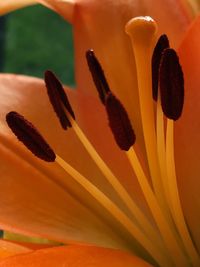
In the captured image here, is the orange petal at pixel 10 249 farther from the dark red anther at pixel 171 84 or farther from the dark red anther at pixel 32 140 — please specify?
the dark red anther at pixel 171 84

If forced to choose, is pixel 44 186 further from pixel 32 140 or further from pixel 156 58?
pixel 156 58

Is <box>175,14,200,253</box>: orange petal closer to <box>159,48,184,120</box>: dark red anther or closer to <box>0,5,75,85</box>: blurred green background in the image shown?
<box>159,48,184,120</box>: dark red anther

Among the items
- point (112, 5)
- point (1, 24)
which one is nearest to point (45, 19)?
point (1, 24)

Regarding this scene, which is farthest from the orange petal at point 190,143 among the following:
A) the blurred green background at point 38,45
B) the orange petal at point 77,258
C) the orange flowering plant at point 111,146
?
the blurred green background at point 38,45

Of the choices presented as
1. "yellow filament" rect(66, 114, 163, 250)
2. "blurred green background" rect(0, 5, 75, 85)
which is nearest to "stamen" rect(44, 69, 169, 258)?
"yellow filament" rect(66, 114, 163, 250)

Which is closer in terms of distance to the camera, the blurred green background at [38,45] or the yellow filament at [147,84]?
the yellow filament at [147,84]
